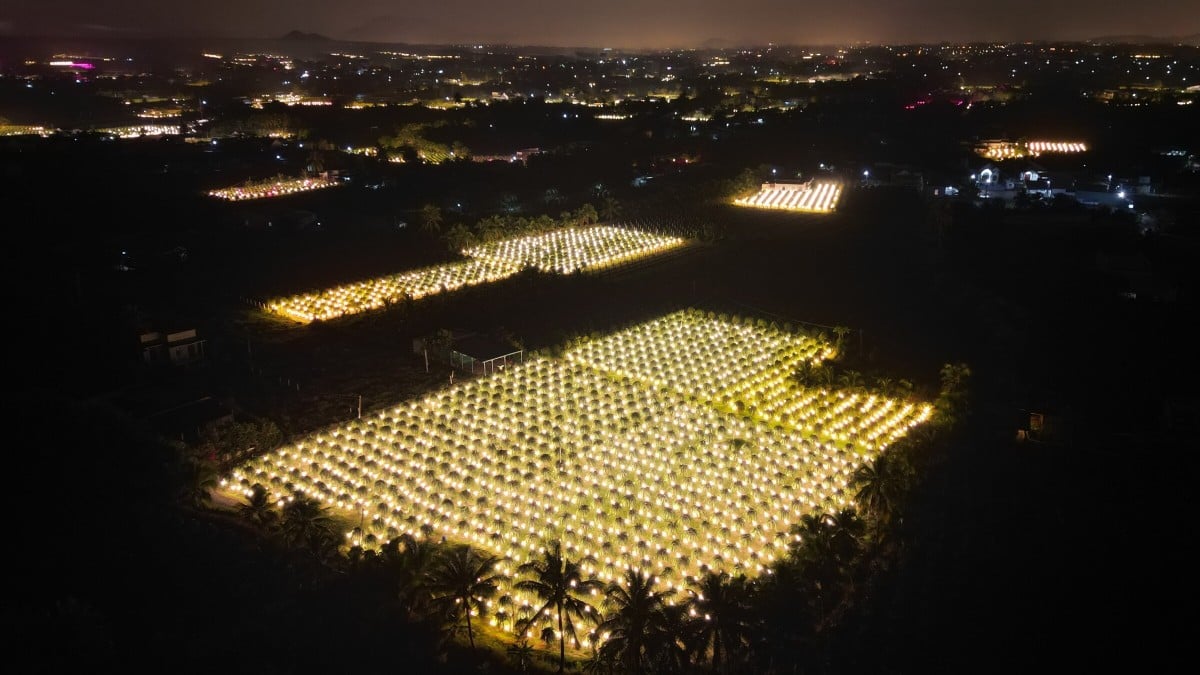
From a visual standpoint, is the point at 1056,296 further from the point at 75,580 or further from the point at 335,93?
the point at 335,93

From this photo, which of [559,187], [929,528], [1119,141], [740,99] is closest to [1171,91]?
[1119,141]

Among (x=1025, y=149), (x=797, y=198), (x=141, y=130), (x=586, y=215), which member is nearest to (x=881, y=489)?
(x=586, y=215)

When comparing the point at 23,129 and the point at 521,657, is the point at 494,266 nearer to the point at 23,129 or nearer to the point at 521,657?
the point at 521,657

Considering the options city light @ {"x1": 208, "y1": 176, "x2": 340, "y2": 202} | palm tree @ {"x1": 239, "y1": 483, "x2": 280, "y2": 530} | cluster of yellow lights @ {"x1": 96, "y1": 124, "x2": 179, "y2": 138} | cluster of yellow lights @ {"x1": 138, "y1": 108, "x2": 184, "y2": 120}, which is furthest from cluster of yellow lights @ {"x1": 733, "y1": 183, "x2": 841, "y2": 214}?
cluster of yellow lights @ {"x1": 138, "y1": 108, "x2": 184, "y2": 120}

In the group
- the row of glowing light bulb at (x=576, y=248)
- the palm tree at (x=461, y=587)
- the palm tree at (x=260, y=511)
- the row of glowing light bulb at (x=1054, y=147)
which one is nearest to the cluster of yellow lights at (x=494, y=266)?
the row of glowing light bulb at (x=576, y=248)

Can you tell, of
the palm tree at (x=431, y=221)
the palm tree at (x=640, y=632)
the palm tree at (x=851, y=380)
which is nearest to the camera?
the palm tree at (x=640, y=632)

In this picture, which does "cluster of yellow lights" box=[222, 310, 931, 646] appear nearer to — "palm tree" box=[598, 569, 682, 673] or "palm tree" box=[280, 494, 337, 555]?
"palm tree" box=[280, 494, 337, 555]

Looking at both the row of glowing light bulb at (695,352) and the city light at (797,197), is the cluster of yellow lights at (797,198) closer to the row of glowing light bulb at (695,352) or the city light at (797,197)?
the city light at (797,197)
